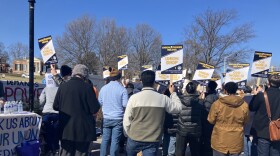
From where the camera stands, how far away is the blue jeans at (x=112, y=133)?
254 inches

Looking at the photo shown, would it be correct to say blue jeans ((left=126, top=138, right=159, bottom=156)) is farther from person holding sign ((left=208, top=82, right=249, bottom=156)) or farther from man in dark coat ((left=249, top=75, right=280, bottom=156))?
man in dark coat ((left=249, top=75, right=280, bottom=156))

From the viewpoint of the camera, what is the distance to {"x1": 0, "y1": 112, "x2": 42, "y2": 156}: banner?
5188 millimetres

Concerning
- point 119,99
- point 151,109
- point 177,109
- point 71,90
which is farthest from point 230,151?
point 71,90

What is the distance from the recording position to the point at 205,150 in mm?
6859

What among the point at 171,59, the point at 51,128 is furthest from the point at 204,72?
the point at 51,128

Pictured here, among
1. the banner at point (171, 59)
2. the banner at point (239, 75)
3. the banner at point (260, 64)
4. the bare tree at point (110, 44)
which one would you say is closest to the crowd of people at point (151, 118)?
the banner at point (171, 59)

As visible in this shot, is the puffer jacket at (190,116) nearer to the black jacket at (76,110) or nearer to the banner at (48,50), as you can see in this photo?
the black jacket at (76,110)

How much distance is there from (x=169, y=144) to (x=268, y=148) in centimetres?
221

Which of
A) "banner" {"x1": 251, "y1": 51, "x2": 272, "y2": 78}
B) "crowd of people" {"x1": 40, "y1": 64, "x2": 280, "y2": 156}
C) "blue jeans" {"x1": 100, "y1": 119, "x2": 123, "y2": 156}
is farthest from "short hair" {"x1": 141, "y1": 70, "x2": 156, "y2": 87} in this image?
"banner" {"x1": 251, "y1": 51, "x2": 272, "y2": 78}

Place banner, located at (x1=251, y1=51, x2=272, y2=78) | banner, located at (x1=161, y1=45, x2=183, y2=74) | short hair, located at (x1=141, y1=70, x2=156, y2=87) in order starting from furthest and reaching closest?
banner, located at (x1=251, y1=51, x2=272, y2=78), banner, located at (x1=161, y1=45, x2=183, y2=74), short hair, located at (x1=141, y1=70, x2=156, y2=87)

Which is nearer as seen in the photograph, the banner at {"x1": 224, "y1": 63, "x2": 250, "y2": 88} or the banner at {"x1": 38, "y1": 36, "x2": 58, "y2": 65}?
the banner at {"x1": 38, "y1": 36, "x2": 58, "y2": 65}

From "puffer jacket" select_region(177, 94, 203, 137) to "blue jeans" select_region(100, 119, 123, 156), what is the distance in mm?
1278

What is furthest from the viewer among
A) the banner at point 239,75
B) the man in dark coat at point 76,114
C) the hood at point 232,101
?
the banner at point 239,75

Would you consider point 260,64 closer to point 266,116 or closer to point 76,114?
point 266,116
